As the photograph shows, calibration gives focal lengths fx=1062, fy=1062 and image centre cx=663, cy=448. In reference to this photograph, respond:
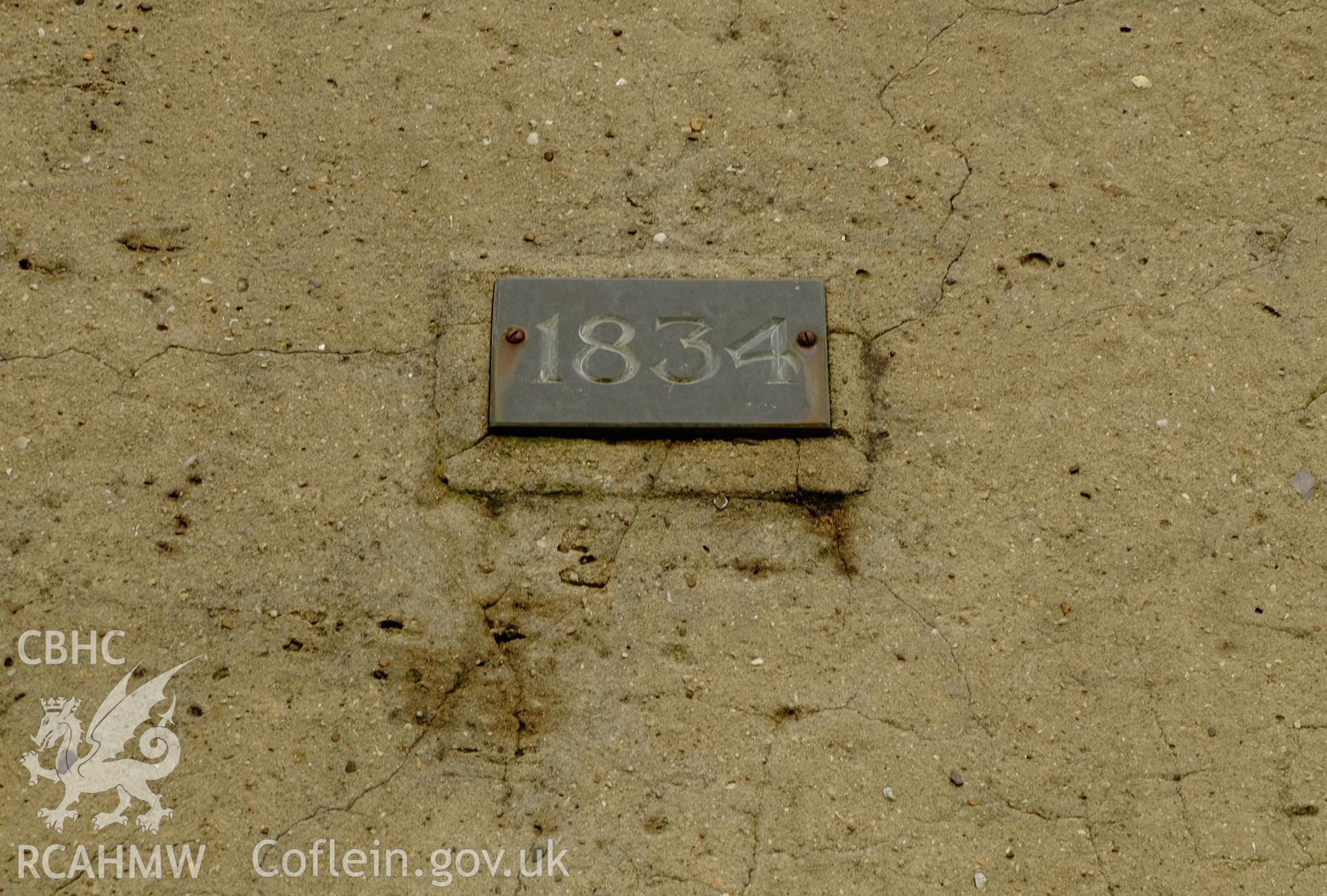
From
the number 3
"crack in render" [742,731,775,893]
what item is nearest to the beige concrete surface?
"crack in render" [742,731,775,893]

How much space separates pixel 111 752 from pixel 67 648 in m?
0.23

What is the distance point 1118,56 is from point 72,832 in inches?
112

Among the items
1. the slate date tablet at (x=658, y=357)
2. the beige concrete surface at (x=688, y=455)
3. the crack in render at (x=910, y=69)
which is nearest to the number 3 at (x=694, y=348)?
the slate date tablet at (x=658, y=357)

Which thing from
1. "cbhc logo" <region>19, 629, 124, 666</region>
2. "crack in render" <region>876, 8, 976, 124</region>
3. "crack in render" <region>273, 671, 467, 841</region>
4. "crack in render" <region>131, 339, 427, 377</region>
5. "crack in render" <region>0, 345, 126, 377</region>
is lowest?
"crack in render" <region>273, 671, 467, 841</region>

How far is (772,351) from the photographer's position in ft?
7.68

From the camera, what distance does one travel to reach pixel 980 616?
2197 millimetres

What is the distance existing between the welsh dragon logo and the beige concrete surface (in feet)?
0.08

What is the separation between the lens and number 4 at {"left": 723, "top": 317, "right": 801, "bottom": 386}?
2320 millimetres

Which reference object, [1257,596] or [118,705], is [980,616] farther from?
[118,705]
